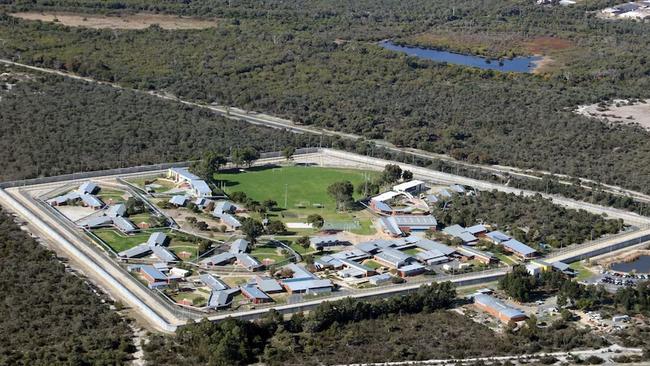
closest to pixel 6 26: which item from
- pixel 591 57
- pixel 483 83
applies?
pixel 483 83

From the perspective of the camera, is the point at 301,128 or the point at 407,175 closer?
the point at 407,175

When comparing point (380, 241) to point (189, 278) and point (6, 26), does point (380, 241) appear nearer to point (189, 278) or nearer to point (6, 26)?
point (189, 278)

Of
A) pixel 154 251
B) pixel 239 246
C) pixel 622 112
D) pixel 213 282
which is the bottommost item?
pixel 213 282

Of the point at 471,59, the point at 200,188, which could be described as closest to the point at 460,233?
the point at 200,188

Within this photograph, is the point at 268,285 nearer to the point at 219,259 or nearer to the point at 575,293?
the point at 219,259

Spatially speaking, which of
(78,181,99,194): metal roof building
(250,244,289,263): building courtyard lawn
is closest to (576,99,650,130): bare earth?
(250,244,289,263): building courtyard lawn
